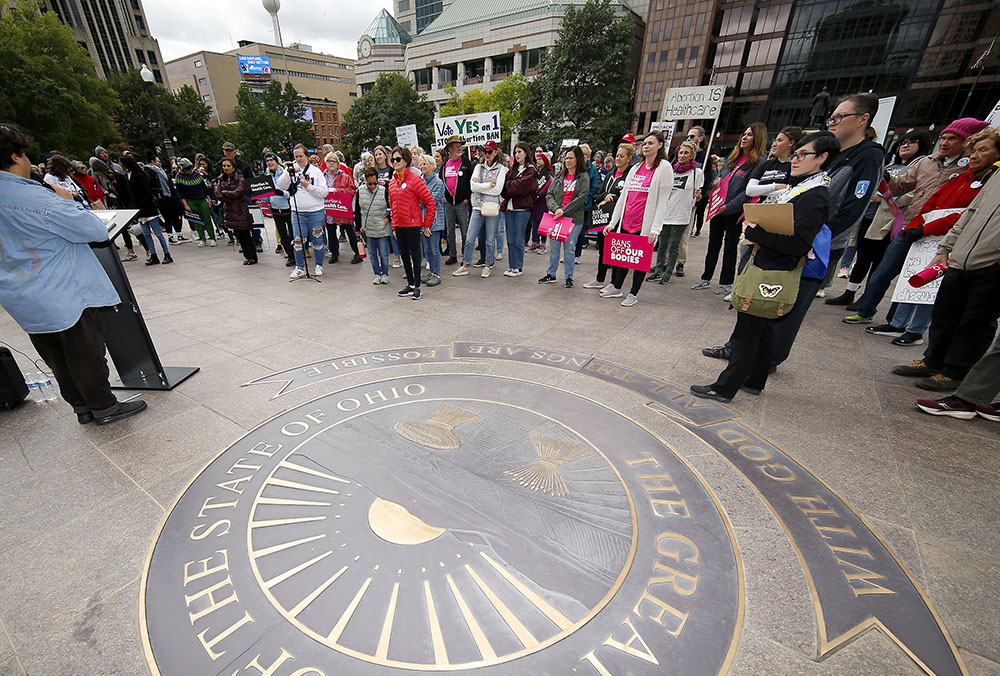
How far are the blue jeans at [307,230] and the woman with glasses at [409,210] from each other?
2064 mm

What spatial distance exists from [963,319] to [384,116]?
45752 mm

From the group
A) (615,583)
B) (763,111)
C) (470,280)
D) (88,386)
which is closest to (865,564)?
(615,583)

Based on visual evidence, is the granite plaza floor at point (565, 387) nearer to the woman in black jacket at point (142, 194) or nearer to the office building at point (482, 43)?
the woman in black jacket at point (142, 194)

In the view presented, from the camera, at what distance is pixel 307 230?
7.38 m

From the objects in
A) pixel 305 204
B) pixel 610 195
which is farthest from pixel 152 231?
pixel 610 195

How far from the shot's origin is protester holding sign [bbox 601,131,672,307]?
16.8ft

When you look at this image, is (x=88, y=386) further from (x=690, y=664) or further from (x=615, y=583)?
(x=690, y=664)

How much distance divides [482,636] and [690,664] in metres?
0.82

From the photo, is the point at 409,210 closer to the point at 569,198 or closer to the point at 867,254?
the point at 569,198

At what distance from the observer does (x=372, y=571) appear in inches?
75.7

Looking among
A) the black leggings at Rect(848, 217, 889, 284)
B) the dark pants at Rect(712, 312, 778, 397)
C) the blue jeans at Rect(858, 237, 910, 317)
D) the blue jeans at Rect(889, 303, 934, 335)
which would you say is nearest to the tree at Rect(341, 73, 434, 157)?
the black leggings at Rect(848, 217, 889, 284)

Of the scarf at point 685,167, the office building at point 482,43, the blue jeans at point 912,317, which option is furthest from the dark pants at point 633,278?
the office building at point 482,43

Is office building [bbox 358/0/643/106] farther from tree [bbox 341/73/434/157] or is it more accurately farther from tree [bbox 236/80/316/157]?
tree [bbox 236/80/316/157]

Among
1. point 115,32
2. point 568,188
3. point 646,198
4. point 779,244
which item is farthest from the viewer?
point 115,32
